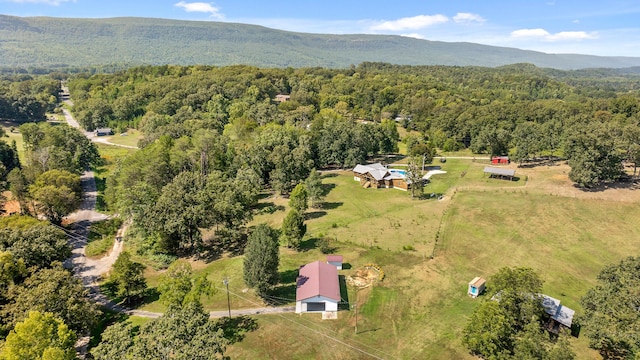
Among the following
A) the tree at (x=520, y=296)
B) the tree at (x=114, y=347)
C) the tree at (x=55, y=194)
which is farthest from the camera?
the tree at (x=55, y=194)

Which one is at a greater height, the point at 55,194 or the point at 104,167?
the point at 55,194

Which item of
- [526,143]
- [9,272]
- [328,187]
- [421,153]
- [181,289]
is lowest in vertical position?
[181,289]

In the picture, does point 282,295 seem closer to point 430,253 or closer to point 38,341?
point 430,253

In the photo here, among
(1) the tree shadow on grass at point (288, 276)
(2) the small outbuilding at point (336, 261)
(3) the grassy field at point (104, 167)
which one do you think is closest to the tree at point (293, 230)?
(1) the tree shadow on grass at point (288, 276)

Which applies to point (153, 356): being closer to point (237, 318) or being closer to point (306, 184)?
point (237, 318)

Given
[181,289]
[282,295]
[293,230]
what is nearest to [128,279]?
[181,289]

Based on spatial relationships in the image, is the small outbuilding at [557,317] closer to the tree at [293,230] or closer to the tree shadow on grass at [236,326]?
the tree shadow on grass at [236,326]

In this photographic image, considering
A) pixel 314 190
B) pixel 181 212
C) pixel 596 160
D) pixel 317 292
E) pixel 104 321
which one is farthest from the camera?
pixel 596 160
